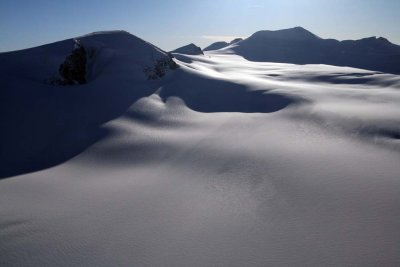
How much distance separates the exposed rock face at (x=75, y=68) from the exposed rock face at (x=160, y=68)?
2.31 metres

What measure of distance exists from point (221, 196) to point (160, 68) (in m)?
8.23

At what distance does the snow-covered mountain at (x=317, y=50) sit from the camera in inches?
2140

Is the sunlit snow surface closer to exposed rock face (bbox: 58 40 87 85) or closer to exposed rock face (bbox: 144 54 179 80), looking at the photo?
exposed rock face (bbox: 58 40 87 85)

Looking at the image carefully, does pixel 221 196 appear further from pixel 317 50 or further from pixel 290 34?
pixel 290 34

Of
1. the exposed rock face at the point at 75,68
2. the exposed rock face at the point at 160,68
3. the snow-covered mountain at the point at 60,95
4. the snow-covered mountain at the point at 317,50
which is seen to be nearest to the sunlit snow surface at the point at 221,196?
the snow-covered mountain at the point at 60,95

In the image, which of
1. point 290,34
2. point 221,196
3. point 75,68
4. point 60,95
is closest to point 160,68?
point 75,68

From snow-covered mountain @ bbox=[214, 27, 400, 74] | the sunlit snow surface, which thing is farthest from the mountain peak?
the sunlit snow surface

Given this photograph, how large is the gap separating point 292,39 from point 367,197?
225 feet

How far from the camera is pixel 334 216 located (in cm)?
331

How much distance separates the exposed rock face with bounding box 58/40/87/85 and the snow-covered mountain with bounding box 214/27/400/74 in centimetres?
4358

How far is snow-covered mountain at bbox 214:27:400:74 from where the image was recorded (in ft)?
178

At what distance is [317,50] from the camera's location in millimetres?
60906

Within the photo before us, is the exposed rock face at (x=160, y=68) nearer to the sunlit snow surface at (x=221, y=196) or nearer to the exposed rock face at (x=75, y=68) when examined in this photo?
the exposed rock face at (x=75, y=68)

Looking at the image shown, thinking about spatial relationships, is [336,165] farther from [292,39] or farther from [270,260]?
[292,39]
